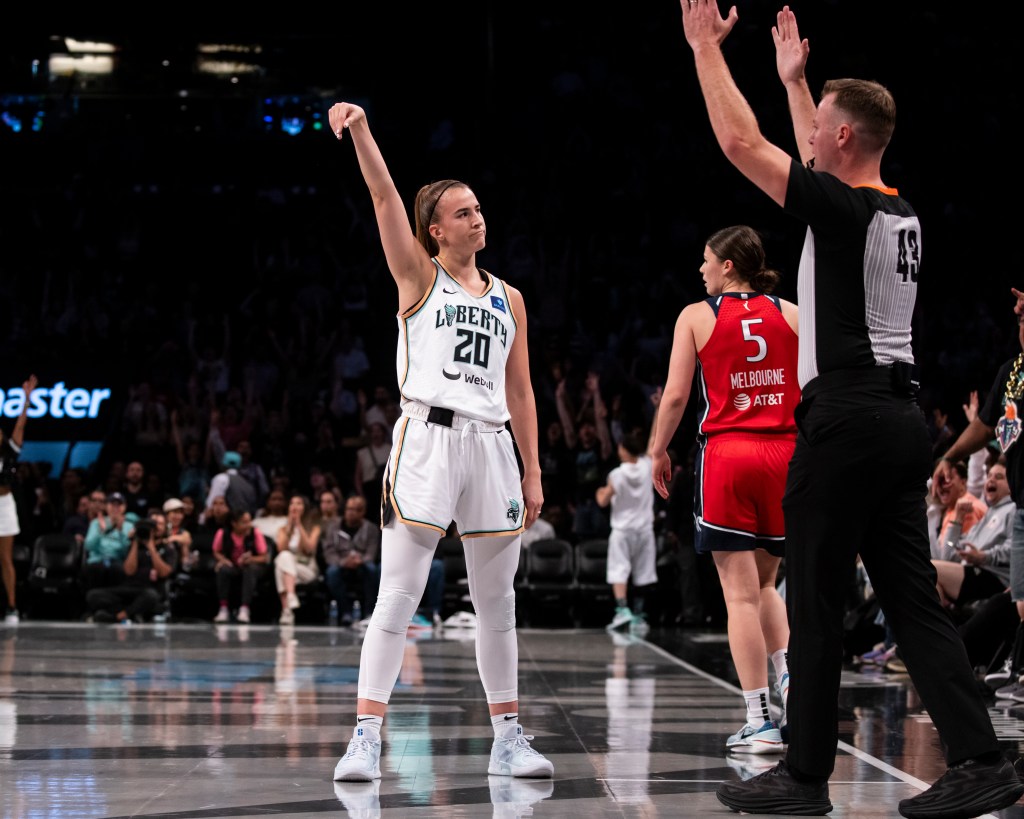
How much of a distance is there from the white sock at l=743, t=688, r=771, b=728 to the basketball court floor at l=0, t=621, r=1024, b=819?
0.18 m

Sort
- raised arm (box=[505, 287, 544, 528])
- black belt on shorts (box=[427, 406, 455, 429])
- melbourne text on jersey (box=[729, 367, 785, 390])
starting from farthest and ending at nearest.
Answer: melbourne text on jersey (box=[729, 367, 785, 390])
raised arm (box=[505, 287, 544, 528])
black belt on shorts (box=[427, 406, 455, 429])

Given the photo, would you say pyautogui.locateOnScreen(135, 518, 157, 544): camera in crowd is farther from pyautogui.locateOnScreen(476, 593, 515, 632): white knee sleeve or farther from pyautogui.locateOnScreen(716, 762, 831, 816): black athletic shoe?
pyautogui.locateOnScreen(716, 762, 831, 816): black athletic shoe

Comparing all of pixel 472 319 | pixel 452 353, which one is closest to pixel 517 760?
pixel 452 353

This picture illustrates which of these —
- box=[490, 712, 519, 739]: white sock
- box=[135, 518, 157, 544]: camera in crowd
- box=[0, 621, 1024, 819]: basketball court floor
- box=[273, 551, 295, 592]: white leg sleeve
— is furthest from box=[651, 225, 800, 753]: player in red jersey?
box=[135, 518, 157, 544]: camera in crowd

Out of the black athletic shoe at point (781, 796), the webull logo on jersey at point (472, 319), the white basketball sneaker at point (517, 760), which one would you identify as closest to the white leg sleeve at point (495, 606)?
the white basketball sneaker at point (517, 760)

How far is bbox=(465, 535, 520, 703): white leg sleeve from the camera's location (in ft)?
14.1

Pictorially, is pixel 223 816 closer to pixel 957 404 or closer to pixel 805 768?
pixel 805 768

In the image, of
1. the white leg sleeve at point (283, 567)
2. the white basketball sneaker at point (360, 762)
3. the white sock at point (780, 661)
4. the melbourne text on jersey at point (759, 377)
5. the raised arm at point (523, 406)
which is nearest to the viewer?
the white basketball sneaker at point (360, 762)

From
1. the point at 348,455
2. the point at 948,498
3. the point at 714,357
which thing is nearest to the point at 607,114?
the point at 348,455

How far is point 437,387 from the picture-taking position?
426cm

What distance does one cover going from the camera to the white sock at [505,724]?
4309 millimetres

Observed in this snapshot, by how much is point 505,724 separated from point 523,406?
3.64 ft

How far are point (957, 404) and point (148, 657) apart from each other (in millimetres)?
10867

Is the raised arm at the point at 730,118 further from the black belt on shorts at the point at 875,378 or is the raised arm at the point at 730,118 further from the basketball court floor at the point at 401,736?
the basketball court floor at the point at 401,736
